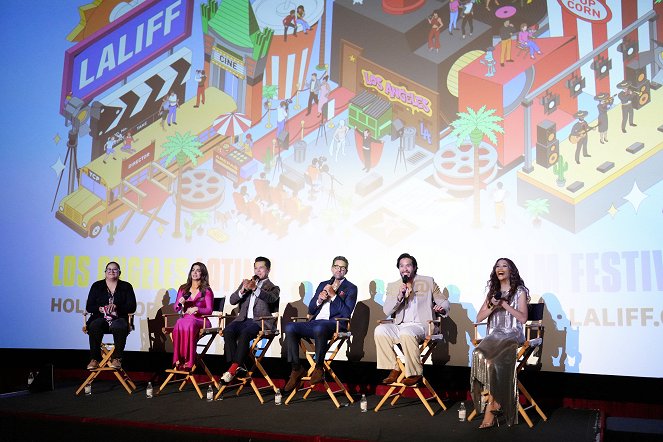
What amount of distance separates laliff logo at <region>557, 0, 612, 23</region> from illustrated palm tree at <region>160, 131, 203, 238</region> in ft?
11.4

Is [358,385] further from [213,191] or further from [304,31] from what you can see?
[304,31]

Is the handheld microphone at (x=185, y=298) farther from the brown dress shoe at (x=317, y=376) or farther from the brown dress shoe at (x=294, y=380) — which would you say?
the brown dress shoe at (x=317, y=376)

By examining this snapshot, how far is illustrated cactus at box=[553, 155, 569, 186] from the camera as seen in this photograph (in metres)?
5.36

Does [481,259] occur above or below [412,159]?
below

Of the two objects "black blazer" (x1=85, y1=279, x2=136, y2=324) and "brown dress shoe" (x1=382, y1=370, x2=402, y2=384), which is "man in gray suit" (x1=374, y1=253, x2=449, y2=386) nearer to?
"brown dress shoe" (x1=382, y1=370, x2=402, y2=384)

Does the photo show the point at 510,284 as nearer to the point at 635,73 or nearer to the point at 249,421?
the point at 635,73

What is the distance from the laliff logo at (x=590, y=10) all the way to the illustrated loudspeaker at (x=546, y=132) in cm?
85

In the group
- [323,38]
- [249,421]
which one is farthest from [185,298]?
[323,38]

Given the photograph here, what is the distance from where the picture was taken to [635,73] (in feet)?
17.0

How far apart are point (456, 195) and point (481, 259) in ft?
1.83

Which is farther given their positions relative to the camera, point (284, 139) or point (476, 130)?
point (284, 139)

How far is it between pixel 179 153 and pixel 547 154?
133 inches

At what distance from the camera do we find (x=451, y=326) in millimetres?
5660

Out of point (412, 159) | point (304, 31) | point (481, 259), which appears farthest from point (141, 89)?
point (481, 259)
